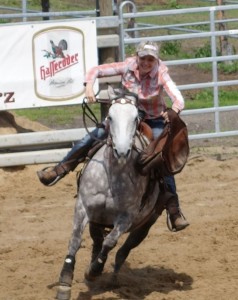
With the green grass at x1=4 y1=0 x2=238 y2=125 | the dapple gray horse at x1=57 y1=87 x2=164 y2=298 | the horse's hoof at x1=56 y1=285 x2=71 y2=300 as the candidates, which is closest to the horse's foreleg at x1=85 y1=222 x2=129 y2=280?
the dapple gray horse at x1=57 y1=87 x2=164 y2=298

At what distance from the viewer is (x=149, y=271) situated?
8852mm

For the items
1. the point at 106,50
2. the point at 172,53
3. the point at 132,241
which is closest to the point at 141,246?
the point at 132,241

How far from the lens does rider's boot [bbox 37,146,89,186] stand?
8.19 metres

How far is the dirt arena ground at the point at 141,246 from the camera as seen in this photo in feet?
26.9

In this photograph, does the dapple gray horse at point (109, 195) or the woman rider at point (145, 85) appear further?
the woman rider at point (145, 85)

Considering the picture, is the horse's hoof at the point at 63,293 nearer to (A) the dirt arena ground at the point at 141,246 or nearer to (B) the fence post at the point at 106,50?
(A) the dirt arena ground at the point at 141,246

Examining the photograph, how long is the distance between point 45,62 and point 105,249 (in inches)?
204

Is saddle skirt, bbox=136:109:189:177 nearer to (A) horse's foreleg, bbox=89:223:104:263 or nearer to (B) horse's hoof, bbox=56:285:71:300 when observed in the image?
(A) horse's foreleg, bbox=89:223:104:263

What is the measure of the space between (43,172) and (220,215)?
106 inches

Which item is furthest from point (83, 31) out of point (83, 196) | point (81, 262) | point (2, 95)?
point (83, 196)

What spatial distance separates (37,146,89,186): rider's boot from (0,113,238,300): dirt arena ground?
81 centimetres

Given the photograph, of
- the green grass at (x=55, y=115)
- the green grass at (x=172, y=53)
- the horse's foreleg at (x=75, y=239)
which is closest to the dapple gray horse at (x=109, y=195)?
the horse's foreleg at (x=75, y=239)

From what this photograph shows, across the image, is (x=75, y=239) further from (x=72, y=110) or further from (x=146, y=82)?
(x=72, y=110)

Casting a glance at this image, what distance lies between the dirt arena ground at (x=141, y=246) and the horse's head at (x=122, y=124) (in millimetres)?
1307
